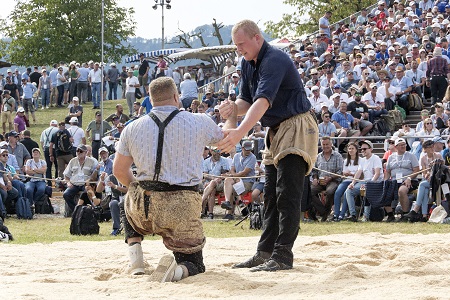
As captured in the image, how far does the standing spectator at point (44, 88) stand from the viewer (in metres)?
34.8

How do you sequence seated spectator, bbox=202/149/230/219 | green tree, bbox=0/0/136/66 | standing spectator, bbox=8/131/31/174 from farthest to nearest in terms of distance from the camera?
green tree, bbox=0/0/136/66
standing spectator, bbox=8/131/31/174
seated spectator, bbox=202/149/230/219

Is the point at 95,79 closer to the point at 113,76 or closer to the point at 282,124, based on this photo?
the point at 113,76

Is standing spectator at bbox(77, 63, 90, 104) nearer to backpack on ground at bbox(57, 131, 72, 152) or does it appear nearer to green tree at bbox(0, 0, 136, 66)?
backpack on ground at bbox(57, 131, 72, 152)

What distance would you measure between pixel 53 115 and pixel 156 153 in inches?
1099

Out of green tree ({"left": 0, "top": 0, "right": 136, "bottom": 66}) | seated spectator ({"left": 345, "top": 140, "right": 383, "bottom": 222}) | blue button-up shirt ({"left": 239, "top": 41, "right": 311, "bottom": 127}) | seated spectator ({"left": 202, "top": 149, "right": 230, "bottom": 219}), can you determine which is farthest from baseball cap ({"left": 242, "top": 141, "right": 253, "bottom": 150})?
green tree ({"left": 0, "top": 0, "right": 136, "bottom": 66})

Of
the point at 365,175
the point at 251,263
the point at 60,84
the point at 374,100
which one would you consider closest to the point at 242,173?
the point at 365,175

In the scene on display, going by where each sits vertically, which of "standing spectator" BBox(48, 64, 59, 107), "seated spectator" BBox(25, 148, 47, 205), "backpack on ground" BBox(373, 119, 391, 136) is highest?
"standing spectator" BBox(48, 64, 59, 107)

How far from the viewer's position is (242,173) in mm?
16953

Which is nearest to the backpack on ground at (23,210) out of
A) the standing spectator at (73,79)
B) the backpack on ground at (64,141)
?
the backpack on ground at (64,141)

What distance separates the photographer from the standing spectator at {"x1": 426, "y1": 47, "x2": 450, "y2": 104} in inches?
830

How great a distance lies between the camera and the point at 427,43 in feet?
78.2

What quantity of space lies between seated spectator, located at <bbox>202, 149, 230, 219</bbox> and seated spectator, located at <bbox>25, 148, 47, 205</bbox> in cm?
361

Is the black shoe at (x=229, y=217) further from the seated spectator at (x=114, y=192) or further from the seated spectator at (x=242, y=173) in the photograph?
the seated spectator at (x=114, y=192)

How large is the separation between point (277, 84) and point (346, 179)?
890cm
